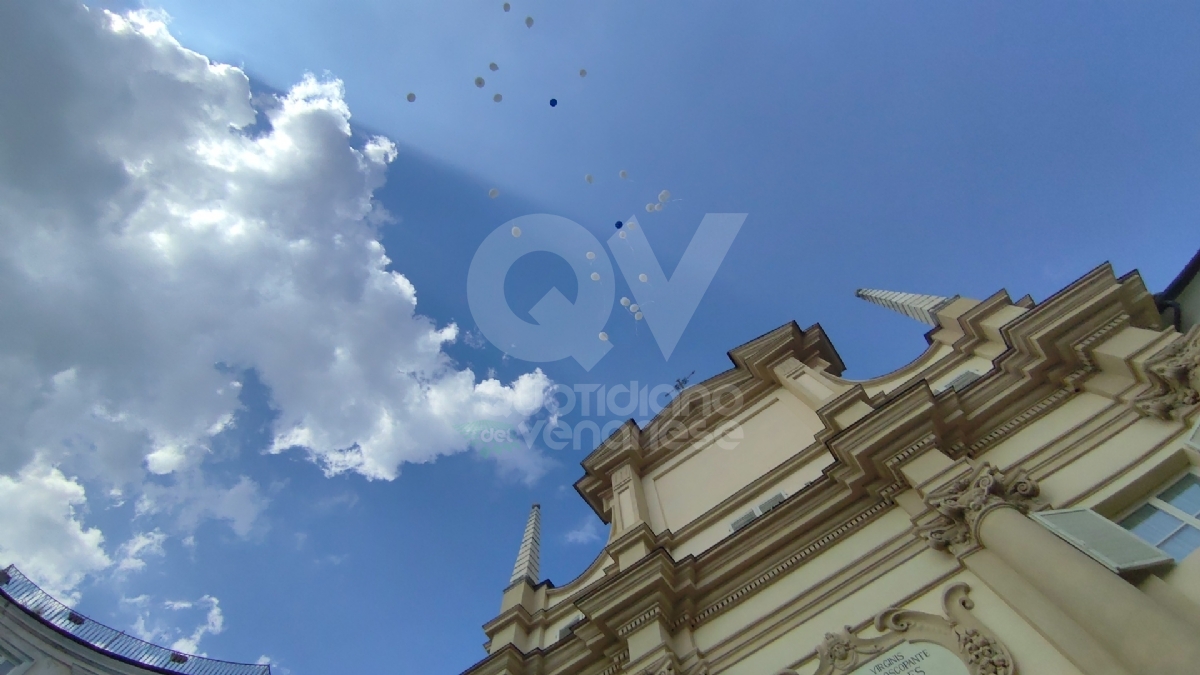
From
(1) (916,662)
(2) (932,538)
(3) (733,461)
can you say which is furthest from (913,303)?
(1) (916,662)

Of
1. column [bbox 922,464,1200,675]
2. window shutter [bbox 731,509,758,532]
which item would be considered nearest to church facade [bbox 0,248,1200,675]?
column [bbox 922,464,1200,675]

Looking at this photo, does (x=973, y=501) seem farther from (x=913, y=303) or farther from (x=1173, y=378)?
(x=913, y=303)

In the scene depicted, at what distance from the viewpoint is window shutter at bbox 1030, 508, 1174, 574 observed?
9.66 m

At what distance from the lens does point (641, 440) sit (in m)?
24.9

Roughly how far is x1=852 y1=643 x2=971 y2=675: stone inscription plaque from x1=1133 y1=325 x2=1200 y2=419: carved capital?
6300 millimetres

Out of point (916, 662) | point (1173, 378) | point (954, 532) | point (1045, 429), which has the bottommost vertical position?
point (916, 662)

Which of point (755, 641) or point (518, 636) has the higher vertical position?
point (518, 636)

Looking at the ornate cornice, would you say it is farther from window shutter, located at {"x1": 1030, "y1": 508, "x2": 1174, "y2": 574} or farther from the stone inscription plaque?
window shutter, located at {"x1": 1030, "y1": 508, "x2": 1174, "y2": 574}

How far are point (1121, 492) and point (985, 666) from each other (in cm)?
434

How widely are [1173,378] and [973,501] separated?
4422mm

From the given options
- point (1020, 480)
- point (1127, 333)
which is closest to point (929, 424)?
point (1020, 480)

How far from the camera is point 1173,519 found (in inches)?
424

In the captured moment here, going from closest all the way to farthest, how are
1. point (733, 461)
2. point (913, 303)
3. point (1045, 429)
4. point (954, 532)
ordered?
1. point (954, 532)
2. point (1045, 429)
3. point (733, 461)
4. point (913, 303)

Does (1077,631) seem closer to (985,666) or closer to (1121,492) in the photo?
(985,666)
